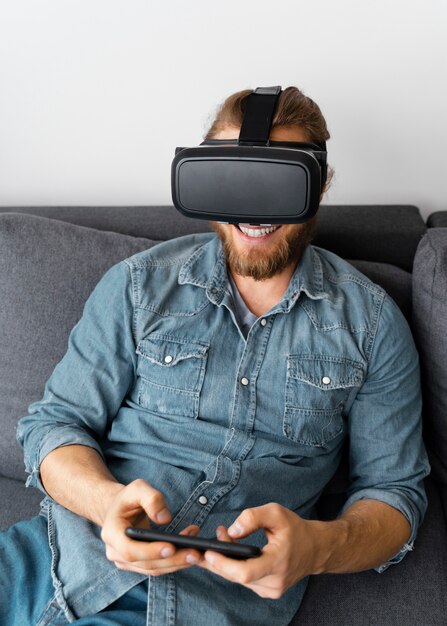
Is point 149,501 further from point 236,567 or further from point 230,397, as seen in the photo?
point 230,397

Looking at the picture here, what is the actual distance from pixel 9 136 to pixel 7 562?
1.00m

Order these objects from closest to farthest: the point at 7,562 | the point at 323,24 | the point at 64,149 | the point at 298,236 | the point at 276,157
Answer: the point at 276,157, the point at 7,562, the point at 298,236, the point at 323,24, the point at 64,149

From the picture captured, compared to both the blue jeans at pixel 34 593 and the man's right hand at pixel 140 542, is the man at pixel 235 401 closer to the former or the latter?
the blue jeans at pixel 34 593

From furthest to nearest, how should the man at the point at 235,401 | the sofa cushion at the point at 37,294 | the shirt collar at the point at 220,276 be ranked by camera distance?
1. the sofa cushion at the point at 37,294
2. the shirt collar at the point at 220,276
3. the man at the point at 235,401

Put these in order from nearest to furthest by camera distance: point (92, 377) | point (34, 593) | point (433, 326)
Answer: point (34, 593) < point (92, 377) < point (433, 326)

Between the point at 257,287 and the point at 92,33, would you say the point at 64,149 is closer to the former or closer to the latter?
the point at 92,33

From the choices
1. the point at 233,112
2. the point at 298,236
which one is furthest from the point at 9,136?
the point at 298,236

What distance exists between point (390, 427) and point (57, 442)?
57 centimetres

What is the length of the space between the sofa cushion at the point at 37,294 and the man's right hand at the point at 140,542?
20.1 inches

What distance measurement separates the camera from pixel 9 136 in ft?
5.52

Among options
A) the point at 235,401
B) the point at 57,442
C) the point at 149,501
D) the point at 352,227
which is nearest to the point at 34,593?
the point at 57,442

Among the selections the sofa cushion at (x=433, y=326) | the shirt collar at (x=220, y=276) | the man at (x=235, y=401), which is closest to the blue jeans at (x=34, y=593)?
the man at (x=235, y=401)

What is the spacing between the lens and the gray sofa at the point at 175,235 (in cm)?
130

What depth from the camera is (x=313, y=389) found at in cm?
123
